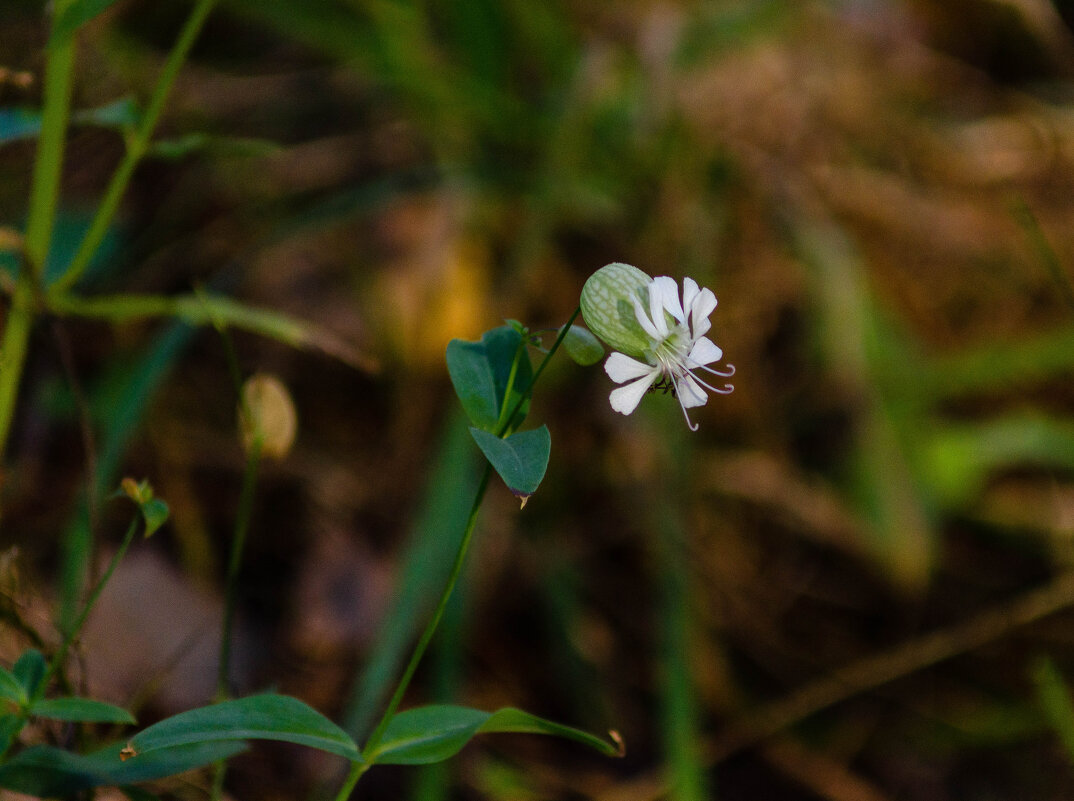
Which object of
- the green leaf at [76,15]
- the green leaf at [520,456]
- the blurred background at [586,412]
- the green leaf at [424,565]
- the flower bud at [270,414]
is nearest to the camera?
the green leaf at [520,456]

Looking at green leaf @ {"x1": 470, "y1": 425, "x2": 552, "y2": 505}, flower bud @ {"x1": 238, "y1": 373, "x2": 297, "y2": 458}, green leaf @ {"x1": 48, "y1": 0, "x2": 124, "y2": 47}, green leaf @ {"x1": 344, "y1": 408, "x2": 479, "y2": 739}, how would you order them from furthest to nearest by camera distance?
green leaf @ {"x1": 344, "y1": 408, "x2": 479, "y2": 739}, flower bud @ {"x1": 238, "y1": 373, "x2": 297, "y2": 458}, green leaf @ {"x1": 48, "y1": 0, "x2": 124, "y2": 47}, green leaf @ {"x1": 470, "y1": 425, "x2": 552, "y2": 505}

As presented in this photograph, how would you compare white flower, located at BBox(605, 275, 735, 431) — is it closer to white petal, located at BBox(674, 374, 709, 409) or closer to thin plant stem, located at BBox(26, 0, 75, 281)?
white petal, located at BBox(674, 374, 709, 409)

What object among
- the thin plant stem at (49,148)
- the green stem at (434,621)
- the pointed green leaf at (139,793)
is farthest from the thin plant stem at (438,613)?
the thin plant stem at (49,148)

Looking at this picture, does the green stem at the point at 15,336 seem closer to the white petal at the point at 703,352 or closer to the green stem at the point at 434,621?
the green stem at the point at 434,621

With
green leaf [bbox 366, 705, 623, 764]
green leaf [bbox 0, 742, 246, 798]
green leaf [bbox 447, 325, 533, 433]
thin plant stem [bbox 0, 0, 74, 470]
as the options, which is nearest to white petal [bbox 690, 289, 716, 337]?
green leaf [bbox 447, 325, 533, 433]

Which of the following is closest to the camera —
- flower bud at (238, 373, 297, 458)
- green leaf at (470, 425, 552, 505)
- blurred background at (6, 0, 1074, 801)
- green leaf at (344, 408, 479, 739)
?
green leaf at (470, 425, 552, 505)

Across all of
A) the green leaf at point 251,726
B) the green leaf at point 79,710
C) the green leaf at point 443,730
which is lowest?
the green leaf at point 79,710

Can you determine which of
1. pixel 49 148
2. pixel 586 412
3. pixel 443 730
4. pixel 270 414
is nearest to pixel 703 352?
pixel 443 730

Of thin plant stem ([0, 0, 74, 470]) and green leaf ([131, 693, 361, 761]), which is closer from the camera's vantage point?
green leaf ([131, 693, 361, 761])

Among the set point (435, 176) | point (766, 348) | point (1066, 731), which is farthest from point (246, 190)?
point (1066, 731)
